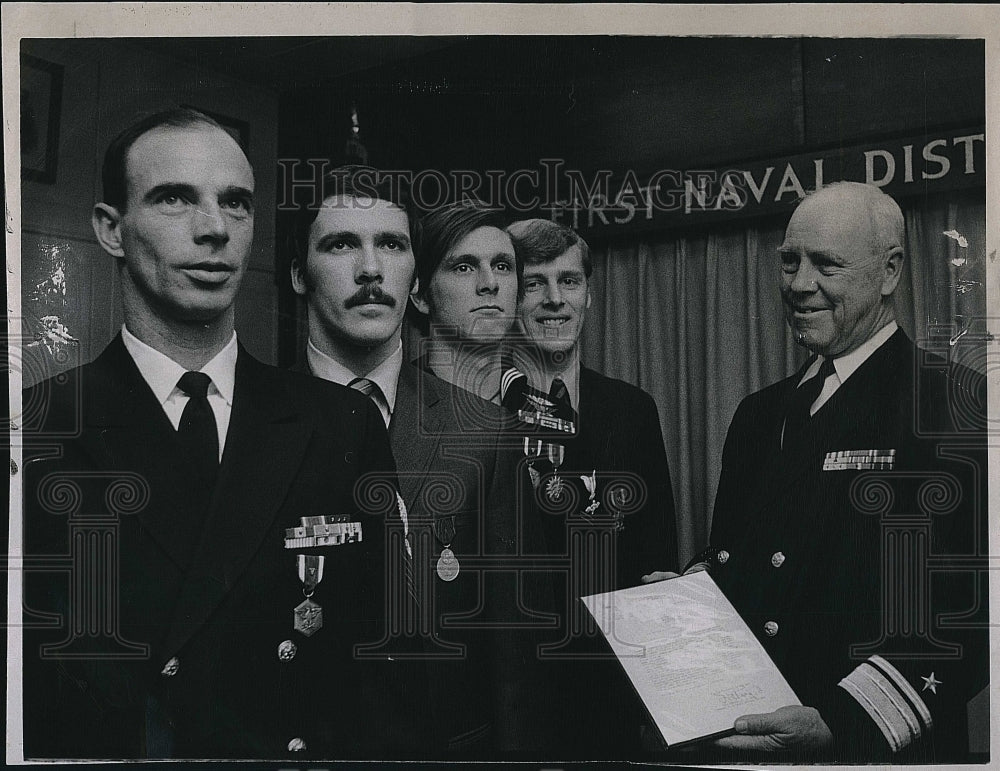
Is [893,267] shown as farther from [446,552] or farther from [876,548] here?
[446,552]

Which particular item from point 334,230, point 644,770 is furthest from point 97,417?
point 644,770

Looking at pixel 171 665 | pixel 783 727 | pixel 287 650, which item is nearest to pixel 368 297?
pixel 287 650

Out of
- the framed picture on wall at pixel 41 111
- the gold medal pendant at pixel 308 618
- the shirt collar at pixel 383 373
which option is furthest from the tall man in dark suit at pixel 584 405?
the framed picture on wall at pixel 41 111

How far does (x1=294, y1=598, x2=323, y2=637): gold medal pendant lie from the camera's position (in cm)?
241

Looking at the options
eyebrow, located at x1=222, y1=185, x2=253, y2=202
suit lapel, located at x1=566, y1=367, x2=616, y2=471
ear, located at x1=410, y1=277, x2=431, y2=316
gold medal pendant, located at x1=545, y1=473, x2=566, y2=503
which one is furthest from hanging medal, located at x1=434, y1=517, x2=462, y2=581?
eyebrow, located at x1=222, y1=185, x2=253, y2=202

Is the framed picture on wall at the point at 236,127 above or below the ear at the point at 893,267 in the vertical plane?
above

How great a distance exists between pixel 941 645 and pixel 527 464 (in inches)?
44.4

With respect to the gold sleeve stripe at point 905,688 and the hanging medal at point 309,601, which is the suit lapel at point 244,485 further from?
the gold sleeve stripe at point 905,688

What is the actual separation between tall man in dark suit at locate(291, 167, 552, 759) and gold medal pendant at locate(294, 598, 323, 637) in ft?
0.62

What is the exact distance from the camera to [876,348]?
2.45m

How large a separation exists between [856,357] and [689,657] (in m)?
0.86

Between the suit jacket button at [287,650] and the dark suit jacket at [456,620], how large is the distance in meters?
0.20

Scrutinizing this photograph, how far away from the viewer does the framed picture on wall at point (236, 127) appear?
7.94 feet

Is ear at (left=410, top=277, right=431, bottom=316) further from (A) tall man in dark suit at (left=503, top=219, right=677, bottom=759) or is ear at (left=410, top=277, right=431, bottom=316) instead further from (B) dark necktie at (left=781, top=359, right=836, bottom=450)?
(B) dark necktie at (left=781, top=359, right=836, bottom=450)
